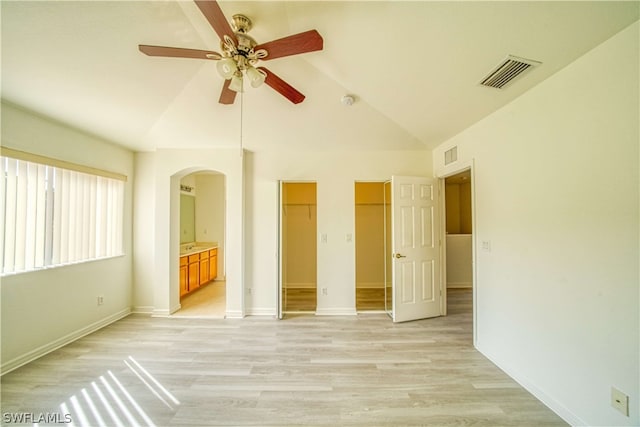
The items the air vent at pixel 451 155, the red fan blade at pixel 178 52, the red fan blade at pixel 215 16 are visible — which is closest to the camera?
the red fan blade at pixel 215 16

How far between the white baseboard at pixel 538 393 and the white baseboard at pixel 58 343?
486cm

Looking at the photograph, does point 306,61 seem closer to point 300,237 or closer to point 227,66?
point 227,66

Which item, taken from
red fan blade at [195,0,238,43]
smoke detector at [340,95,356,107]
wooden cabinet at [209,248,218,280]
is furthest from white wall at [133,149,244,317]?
red fan blade at [195,0,238,43]

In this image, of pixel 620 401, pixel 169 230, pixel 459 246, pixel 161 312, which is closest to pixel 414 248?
pixel 620 401

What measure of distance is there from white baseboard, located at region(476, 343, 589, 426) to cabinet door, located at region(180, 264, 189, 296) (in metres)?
4.73

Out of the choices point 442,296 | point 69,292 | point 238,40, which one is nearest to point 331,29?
point 238,40

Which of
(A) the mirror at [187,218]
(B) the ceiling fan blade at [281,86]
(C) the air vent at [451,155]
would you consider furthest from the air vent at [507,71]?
(A) the mirror at [187,218]

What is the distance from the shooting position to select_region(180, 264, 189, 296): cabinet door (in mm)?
4296

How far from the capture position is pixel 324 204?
12.4ft

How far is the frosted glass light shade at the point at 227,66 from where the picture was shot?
5.40 feet

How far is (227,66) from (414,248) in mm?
3196

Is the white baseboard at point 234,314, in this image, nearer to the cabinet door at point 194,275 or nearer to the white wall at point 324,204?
the white wall at point 324,204

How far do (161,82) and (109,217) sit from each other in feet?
7.57

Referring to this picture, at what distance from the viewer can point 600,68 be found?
5.10 feet
